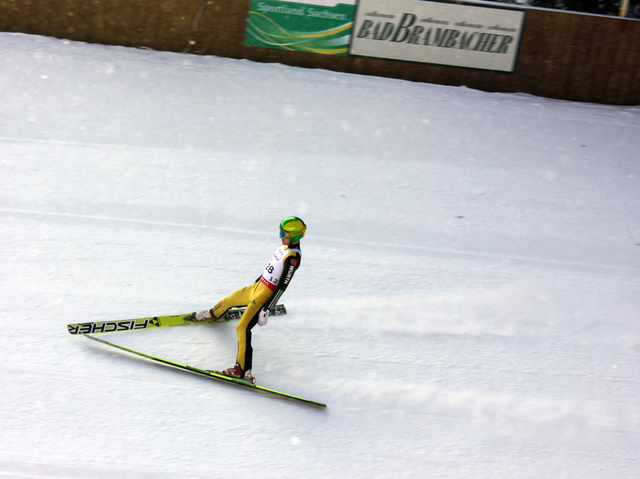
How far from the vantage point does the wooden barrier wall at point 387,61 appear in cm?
1041

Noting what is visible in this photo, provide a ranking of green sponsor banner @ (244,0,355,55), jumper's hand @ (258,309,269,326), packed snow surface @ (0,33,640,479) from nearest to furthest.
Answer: packed snow surface @ (0,33,640,479) < jumper's hand @ (258,309,269,326) < green sponsor banner @ (244,0,355,55)

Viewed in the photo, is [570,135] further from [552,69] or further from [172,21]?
[172,21]

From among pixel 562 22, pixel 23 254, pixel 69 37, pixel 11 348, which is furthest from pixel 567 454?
pixel 69 37

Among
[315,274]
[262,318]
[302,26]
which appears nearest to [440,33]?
[302,26]

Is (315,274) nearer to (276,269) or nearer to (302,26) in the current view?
(276,269)

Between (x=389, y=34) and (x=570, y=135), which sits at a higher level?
(x=389, y=34)

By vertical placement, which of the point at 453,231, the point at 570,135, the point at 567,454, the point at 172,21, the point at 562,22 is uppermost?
the point at 562,22

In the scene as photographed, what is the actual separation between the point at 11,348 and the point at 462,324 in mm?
3849

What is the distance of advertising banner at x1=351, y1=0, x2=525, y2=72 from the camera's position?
34.3ft

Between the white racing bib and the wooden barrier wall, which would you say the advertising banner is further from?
the white racing bib

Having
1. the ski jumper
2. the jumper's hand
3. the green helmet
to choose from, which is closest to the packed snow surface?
the ski jumper

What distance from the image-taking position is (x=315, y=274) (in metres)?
5.82

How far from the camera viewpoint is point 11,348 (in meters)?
4.37

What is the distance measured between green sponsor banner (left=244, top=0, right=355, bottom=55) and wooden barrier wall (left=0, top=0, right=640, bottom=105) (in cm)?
15
